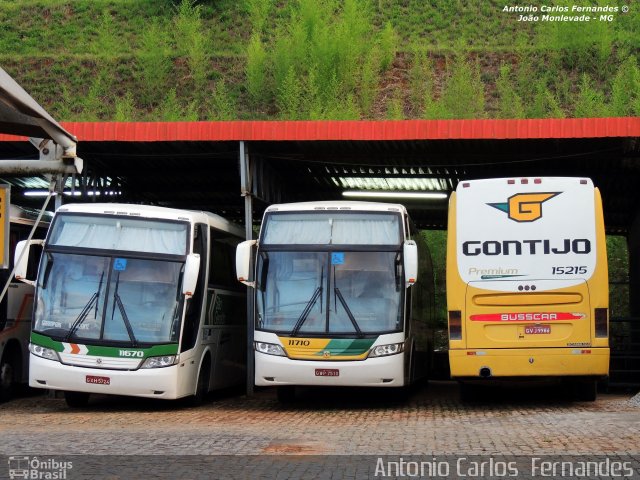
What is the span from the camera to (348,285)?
1583 cm

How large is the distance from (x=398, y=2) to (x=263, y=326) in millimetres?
69592

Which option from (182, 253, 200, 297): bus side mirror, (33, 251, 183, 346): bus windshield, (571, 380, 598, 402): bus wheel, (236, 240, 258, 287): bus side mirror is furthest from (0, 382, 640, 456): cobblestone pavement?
(236, 240, 258, 287): bus side mirror

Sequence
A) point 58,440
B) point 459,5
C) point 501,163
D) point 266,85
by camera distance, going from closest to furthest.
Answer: point 58,440
point 501,163
point 266,85
point 459,5

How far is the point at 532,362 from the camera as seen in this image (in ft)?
48.3

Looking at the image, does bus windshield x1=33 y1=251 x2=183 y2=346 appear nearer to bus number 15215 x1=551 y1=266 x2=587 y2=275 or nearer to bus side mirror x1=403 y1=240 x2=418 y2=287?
bus side mirror x1=403 y1=240 x2=418 y2=287

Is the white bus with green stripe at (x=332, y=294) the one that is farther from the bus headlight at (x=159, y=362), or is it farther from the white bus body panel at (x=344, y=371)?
the bus headlight at (x=159, y=362)

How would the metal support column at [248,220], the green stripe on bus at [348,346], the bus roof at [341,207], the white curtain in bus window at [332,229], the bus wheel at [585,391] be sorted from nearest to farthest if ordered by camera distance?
the green stripe on bus at [348,346] → the bus wheel at [585,391] → the white curtain in bus window at [332,229] → the bus roof at [341,207] → the metal support column at [248,220]

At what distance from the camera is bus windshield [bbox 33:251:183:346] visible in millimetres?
15086

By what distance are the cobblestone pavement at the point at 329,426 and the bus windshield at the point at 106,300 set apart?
1.21m

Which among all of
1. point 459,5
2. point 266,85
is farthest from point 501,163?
point 459,5

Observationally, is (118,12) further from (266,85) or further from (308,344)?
(308,344)

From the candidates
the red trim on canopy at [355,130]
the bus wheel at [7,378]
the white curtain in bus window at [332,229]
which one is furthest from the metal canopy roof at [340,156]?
the bus wheel at [7,378]

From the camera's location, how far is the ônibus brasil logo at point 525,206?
1507 cm

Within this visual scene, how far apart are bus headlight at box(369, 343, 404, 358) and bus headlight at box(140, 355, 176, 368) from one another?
118 inches
